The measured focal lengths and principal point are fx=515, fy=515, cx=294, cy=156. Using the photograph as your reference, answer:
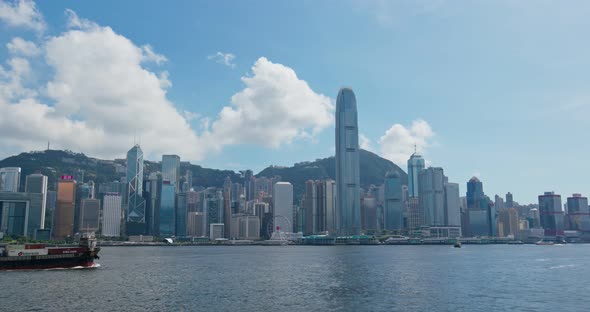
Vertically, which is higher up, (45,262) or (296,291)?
(45,262)

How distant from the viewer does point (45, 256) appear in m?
125

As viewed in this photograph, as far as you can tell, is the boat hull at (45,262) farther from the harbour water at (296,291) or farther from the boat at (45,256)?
the harbour water at (296,291)

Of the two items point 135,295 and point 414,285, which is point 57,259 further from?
point 414,285

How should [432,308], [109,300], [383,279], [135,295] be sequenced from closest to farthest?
[432,308]
[109,300]
[135,295]
[383,279]

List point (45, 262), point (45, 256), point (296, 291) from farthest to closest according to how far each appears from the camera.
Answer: point (45, 262), point (45, 256), point (296, 291)

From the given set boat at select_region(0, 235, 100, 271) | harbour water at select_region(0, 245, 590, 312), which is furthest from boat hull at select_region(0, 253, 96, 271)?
harbour water at select_region(0, 245, 590, 312)

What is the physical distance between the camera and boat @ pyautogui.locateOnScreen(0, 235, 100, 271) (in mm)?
122812

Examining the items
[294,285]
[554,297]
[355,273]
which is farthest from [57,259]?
[554,297]

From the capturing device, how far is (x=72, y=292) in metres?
85.4

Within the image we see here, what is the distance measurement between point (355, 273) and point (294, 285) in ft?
92.6

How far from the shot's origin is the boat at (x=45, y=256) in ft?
403

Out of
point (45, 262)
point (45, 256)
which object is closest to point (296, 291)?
point (45, 256)

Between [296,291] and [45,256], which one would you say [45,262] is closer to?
[45,256]

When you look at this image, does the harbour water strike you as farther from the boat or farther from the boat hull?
the boat
